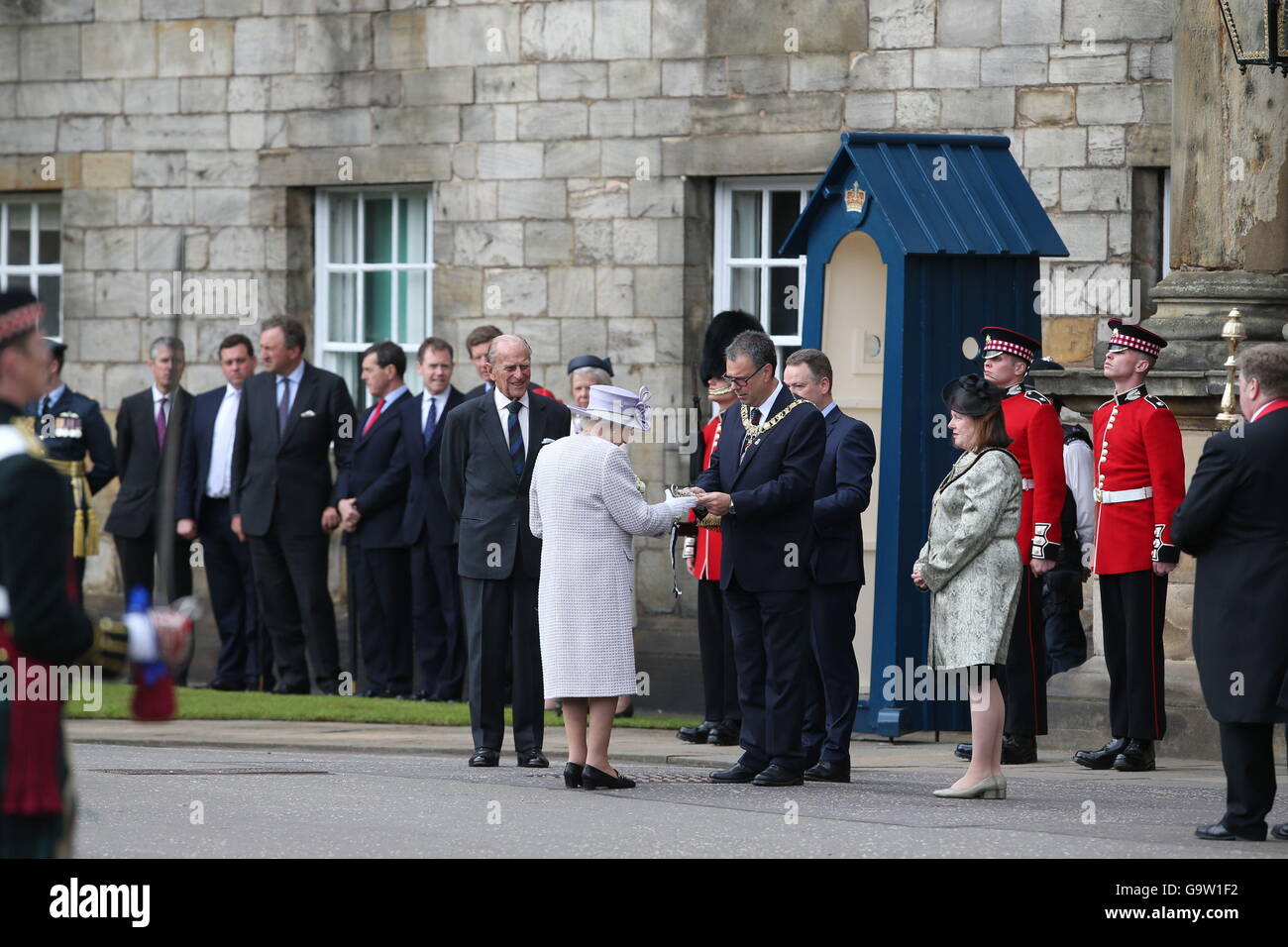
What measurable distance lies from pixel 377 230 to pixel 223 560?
10.1 feet

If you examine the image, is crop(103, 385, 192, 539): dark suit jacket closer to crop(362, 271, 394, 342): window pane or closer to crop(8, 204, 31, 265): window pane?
crop(362, 271, 394, 342): window pane

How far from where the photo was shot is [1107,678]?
38.1 feet

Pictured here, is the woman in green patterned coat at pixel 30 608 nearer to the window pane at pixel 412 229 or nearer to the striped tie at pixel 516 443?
the striped tie at pixel 516 443

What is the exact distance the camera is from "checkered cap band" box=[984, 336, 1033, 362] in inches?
444

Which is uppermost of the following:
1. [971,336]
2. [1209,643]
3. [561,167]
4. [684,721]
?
[561,167]

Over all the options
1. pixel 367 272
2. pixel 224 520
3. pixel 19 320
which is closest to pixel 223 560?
pixel 224 520

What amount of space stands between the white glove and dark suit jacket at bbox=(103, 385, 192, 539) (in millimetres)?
6501

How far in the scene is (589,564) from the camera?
9.75m

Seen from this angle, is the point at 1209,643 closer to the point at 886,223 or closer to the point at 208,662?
the point at 886,223

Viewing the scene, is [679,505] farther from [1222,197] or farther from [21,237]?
[21,237]

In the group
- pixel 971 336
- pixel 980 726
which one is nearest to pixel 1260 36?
pixel 971 336

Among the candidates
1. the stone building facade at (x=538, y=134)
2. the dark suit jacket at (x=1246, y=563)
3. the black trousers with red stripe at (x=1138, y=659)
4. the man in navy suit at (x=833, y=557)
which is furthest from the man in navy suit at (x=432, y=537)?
the dark suit jacket at (x=1246, y=563)

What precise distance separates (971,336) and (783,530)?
2.40 metres

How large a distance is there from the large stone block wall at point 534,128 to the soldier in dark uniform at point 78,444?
1.35 m
